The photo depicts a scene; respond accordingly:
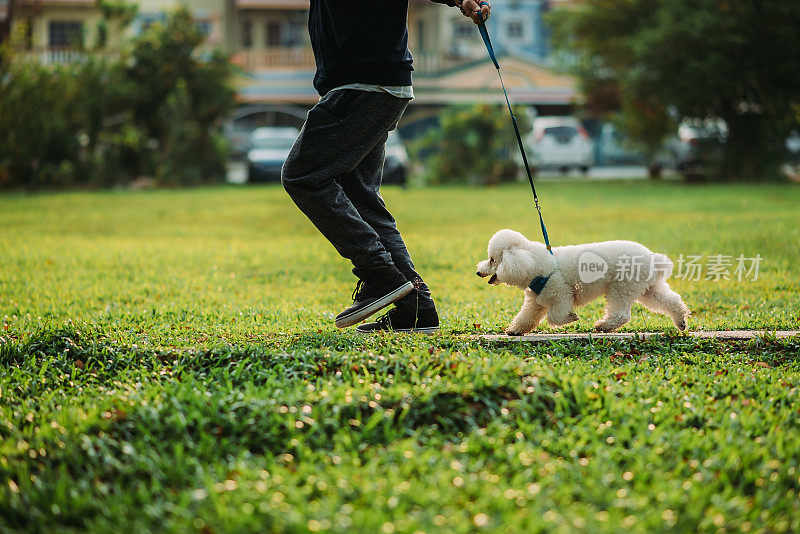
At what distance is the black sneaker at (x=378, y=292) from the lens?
4465mm

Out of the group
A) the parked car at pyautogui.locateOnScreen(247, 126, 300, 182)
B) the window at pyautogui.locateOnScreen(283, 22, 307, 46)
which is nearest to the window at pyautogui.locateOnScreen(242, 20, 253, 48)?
the window at pyautogui.locateOnScreen(283, 22, 307, 46)

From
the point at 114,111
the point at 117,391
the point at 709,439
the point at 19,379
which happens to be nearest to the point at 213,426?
the point at 117,391

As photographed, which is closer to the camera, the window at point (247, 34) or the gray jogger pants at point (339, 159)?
the gray jogger pants at point (339, 159)

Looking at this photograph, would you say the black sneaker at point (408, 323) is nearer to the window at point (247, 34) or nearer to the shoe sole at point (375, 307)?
the shoe sole at point (375, 307)

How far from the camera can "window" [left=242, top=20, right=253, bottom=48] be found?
128ft

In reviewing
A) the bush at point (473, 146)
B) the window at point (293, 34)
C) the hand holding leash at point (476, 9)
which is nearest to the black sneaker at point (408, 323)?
the hand holding leash at point (476, 9)

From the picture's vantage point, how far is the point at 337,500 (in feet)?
8.50

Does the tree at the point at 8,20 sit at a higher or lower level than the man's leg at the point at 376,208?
higher

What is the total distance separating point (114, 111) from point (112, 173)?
6.12 feet

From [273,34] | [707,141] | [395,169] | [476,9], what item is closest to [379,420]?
[476,9]

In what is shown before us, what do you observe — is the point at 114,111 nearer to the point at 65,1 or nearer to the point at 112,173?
the point at 112,173

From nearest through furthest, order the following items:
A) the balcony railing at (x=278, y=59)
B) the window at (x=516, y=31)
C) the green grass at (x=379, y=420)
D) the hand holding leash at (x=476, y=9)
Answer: the green grass at (x=379, y=420) < the hand holding leash at (x=476, y=9) < the balcony railing at (x=278, y=59) < the window at (x=516, y=31)

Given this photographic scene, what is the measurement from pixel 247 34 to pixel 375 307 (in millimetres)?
36933

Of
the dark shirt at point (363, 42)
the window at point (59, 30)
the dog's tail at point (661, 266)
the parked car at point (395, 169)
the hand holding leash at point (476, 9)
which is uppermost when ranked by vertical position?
the window at point (59, 30)
